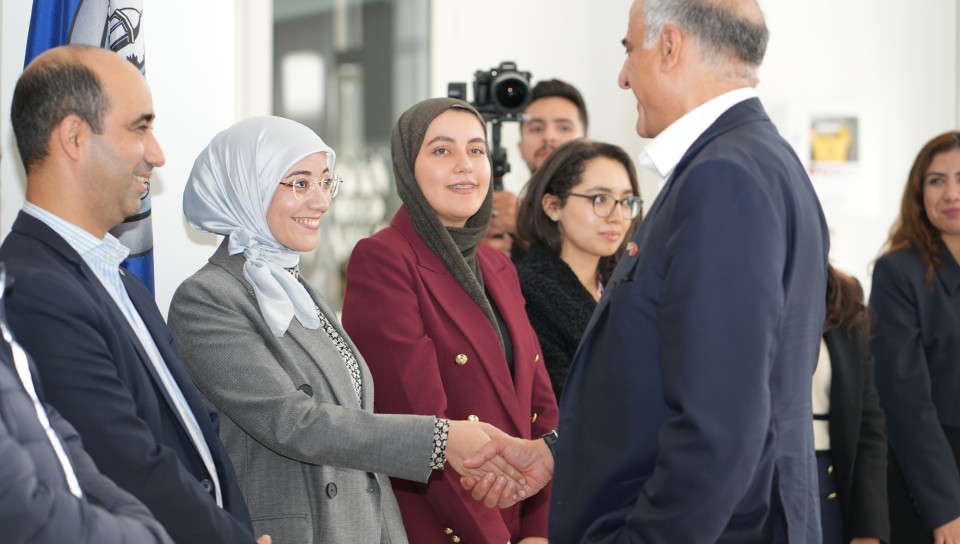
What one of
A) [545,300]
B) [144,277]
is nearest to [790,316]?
[545,300]

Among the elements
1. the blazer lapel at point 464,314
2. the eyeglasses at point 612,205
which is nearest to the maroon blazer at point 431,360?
the blazer lapel at point 464,314

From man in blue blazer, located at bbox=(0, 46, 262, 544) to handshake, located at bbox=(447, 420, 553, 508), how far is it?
50cm

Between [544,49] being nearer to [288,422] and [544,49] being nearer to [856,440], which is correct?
[856,440]

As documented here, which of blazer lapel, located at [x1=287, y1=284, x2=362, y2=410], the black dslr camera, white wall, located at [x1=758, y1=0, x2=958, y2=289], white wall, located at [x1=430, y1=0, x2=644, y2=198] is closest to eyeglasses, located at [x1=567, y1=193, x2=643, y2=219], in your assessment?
the black dslr camera

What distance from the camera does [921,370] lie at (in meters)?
3.46

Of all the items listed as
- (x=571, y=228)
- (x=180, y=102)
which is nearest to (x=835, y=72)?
(x=571, y=228)

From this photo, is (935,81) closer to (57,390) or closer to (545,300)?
(545,300)

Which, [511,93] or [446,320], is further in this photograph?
[511,93]

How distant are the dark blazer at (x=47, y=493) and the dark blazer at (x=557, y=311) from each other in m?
1.71

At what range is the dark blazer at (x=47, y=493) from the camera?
1.16 meters

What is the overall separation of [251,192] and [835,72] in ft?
14.5

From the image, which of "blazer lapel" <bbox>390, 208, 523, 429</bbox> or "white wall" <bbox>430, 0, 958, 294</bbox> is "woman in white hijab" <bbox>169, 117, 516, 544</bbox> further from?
"white wall" <bbox>430, 0, 958, 294</bbox>

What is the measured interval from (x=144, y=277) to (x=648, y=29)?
143cm

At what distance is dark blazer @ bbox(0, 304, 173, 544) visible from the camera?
45.8 inches
